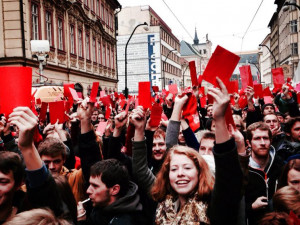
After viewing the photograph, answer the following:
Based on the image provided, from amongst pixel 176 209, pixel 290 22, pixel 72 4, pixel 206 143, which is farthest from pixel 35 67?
pixel 290 22

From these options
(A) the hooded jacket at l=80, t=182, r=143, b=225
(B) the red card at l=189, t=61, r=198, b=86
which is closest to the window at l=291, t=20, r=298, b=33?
(B) the red card at l=189, t=61, r=198, b=86

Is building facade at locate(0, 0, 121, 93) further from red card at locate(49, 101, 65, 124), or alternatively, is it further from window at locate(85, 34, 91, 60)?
red card at locate(49, 101, 65, 124)

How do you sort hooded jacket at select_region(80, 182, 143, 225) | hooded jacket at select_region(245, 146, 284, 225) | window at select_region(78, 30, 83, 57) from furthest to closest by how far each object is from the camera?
window at select_region(78, 30, 83, 57), hooded jacket at select_region(245, 146, 284, 225), hooded jacket at select_region(80, 182, 143, 225)

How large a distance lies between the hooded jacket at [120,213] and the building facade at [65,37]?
1155 centimetres

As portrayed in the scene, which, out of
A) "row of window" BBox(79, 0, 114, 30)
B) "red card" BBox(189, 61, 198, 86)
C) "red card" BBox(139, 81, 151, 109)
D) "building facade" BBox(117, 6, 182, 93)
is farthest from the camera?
"building facade" BBox(117, 6, 182, 93)

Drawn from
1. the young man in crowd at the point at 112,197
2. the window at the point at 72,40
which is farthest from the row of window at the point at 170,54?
the young man in crowd at the point at 112,197

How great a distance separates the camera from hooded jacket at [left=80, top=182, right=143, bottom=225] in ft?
8.64

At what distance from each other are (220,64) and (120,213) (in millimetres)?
1319

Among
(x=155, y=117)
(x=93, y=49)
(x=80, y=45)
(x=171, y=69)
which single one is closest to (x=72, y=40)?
(x=80, y=45)

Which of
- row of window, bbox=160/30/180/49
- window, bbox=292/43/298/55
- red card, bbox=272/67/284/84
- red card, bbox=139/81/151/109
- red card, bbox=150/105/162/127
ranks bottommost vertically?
red card, bbox=150/105/162/127

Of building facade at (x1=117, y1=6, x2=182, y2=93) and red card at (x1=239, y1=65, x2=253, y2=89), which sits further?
building facade at (x1=117, y1=6, x2=182, y2=93)

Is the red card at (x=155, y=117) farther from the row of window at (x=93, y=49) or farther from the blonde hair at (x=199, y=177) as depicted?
the row of window at (x=93, y=49)

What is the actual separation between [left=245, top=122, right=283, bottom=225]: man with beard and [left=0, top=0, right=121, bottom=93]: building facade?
36.3 feet

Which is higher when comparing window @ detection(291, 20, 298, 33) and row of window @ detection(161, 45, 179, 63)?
window @ detection(291, 20, 298, 33)
